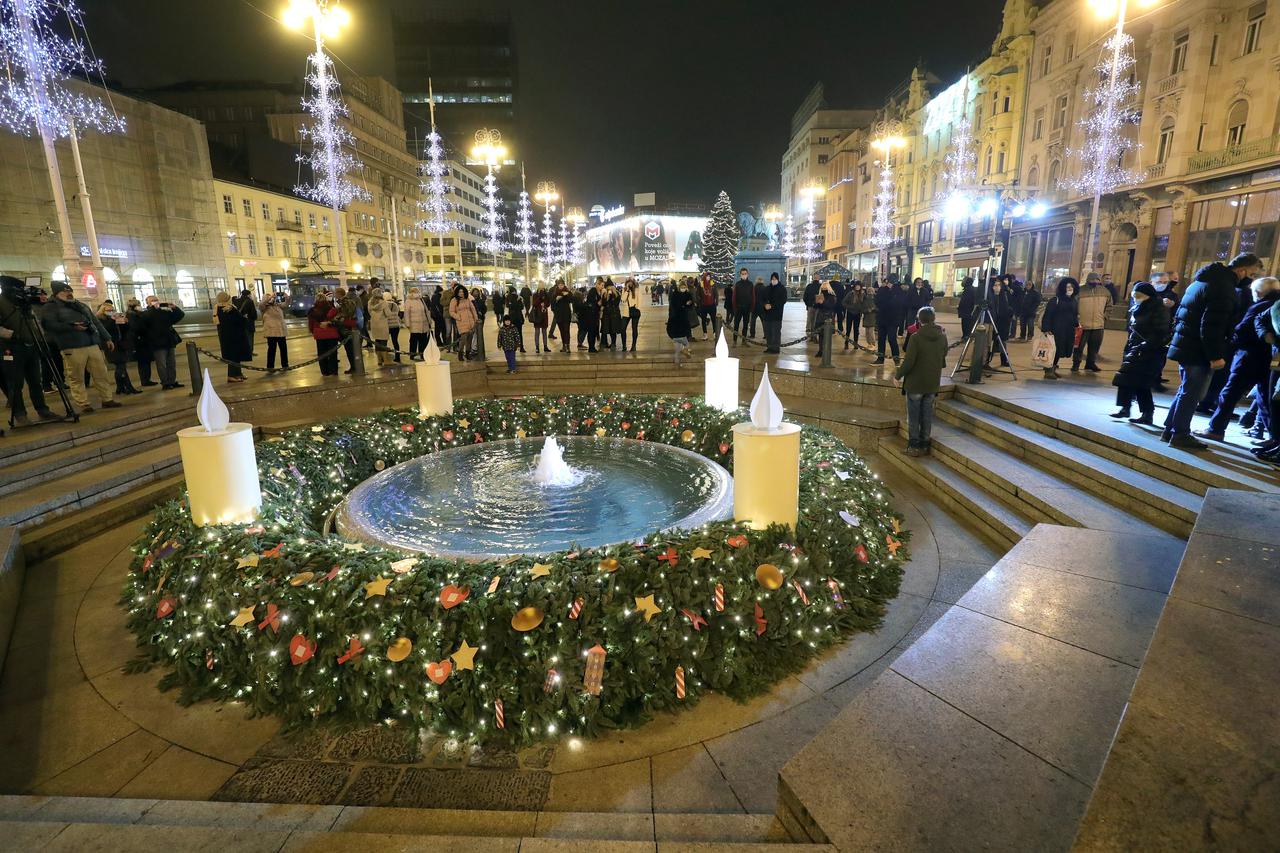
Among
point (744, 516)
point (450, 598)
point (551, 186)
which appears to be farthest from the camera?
point (551, 186)

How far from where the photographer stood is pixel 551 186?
42.4 metres

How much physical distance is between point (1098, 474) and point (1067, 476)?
0.39 meters

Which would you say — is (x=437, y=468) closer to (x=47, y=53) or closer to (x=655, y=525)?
(x=655, y=525)

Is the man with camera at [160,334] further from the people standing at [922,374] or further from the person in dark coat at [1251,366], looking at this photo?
the person in dark coat at [1251,366]

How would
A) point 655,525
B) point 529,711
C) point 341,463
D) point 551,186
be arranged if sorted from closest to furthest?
1. point 529,711
2. point 655,525
3. point 341,463
4. point 551,186

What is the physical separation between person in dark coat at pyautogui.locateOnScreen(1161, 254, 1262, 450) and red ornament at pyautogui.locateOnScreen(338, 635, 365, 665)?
729 centimetres

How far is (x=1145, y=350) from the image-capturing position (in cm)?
671

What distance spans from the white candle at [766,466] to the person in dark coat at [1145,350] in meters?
5.09

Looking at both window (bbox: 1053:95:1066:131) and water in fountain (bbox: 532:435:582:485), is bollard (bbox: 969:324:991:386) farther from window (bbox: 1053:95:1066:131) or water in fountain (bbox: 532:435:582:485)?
window (bbox: 1053:95:1066:131)

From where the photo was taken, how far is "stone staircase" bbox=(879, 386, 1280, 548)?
506 centimetres

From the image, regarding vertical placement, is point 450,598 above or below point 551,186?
below

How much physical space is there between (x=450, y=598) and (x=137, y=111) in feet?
144

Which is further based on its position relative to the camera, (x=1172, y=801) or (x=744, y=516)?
(x=744, y=516)

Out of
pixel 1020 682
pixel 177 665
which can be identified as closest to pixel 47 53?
pixel 177 665
